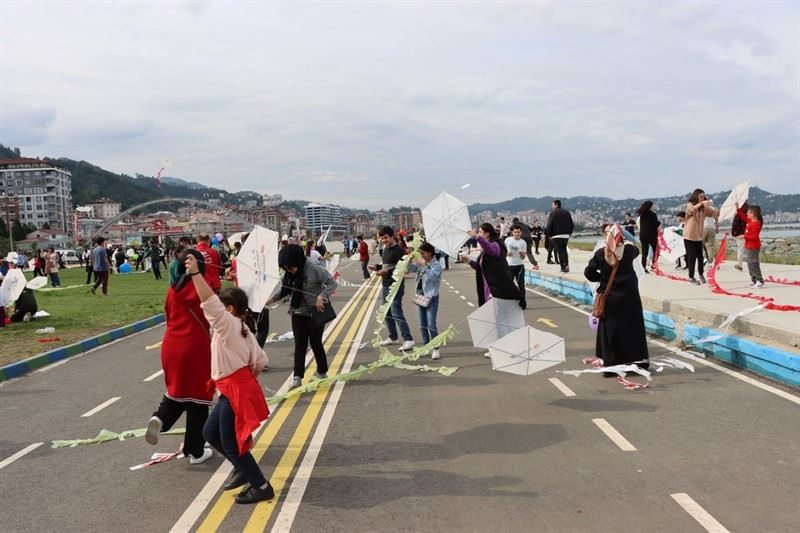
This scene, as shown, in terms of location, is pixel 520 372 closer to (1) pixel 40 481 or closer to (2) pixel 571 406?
(2) pixel 571 406

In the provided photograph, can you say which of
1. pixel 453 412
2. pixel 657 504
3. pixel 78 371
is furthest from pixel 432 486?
pixel 78 371

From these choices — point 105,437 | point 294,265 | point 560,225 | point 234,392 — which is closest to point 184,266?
point 234,392

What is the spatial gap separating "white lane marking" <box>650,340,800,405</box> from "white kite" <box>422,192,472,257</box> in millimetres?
3575

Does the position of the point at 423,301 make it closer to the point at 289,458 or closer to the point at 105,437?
the point at 289,458

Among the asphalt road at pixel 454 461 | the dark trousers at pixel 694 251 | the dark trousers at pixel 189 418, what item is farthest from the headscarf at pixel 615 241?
the dark trousers at pixel 694 251

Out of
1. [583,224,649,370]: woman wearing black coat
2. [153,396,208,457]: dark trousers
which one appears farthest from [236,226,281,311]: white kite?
[583,224,649,370]: woman wearing black coat

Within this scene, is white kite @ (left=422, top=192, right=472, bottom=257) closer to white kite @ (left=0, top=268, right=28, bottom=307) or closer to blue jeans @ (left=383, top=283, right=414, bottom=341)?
blue jeans @ (left=383, top=283, right=414, bottom=341)

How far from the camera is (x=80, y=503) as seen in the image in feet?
16.4

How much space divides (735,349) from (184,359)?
7.02m

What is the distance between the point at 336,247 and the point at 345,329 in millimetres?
9239

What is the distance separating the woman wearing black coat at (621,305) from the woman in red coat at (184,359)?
475 centimetres

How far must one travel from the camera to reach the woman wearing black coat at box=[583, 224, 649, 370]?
8148 millimetres

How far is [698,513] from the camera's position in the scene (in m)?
4.34

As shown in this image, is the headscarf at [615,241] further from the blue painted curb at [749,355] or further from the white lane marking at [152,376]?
the white lane marking at [152,376]
